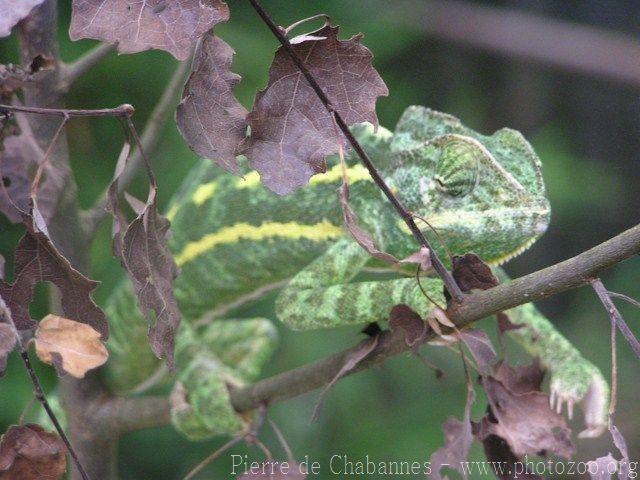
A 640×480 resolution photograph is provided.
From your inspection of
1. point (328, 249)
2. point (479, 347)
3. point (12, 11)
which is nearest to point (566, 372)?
A: point (328, 249)

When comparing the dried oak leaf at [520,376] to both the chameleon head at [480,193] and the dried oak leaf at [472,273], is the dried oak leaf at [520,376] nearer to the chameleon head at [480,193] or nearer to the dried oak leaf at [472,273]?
the dried oak leaf at [472,273]

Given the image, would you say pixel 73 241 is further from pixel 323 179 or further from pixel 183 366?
pixel 323 179

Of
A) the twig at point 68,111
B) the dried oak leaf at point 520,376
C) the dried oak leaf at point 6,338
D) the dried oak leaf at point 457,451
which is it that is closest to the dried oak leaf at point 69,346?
the dried oak leaf at point 6,338

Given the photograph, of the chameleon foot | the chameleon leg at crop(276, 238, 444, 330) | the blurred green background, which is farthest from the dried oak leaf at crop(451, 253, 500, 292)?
the blurred green background

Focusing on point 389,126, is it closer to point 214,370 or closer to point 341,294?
point 214,370

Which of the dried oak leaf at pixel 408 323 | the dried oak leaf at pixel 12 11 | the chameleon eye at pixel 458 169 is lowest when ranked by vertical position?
the chameleon eye at pixel 458 169

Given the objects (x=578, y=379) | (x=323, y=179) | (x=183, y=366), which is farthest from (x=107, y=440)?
(x=578, y=379)

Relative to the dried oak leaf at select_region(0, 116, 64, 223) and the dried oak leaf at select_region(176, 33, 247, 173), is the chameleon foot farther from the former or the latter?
the dried oak leaf at select_region(0, 116, 64, 223)
